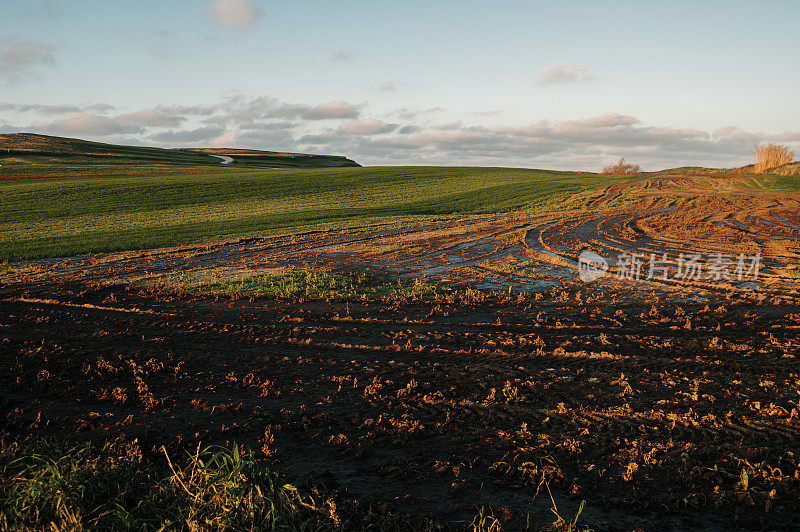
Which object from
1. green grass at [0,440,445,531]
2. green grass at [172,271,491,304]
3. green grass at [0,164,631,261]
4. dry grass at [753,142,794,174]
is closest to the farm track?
green grass at [0,440,445,531]

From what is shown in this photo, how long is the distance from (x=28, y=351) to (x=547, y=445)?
7712 millimetres

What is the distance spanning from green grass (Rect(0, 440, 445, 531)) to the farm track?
0.33 m

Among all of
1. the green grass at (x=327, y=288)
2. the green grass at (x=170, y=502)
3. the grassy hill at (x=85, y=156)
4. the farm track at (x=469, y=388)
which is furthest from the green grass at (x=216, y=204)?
the green grass at (x=170, y=502)

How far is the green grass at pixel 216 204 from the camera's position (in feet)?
69.2

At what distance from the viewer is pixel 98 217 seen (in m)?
28.4

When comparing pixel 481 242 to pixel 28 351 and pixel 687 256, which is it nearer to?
pixel 687 256

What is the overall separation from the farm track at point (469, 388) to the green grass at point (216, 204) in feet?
A: 33.8

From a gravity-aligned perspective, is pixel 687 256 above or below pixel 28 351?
above

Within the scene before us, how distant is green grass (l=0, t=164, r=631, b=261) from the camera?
21094 mm

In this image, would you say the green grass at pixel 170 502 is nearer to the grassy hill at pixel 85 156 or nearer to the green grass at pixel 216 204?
the green grass at pixel 216 204

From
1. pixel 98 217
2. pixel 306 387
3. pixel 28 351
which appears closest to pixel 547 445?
pixel 306 387

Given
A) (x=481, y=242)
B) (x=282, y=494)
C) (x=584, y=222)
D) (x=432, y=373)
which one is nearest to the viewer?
(x=282, y=494)

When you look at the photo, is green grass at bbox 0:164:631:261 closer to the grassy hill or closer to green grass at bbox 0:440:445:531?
the grassy hill

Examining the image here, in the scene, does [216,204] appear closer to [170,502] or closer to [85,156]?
[170,502]
